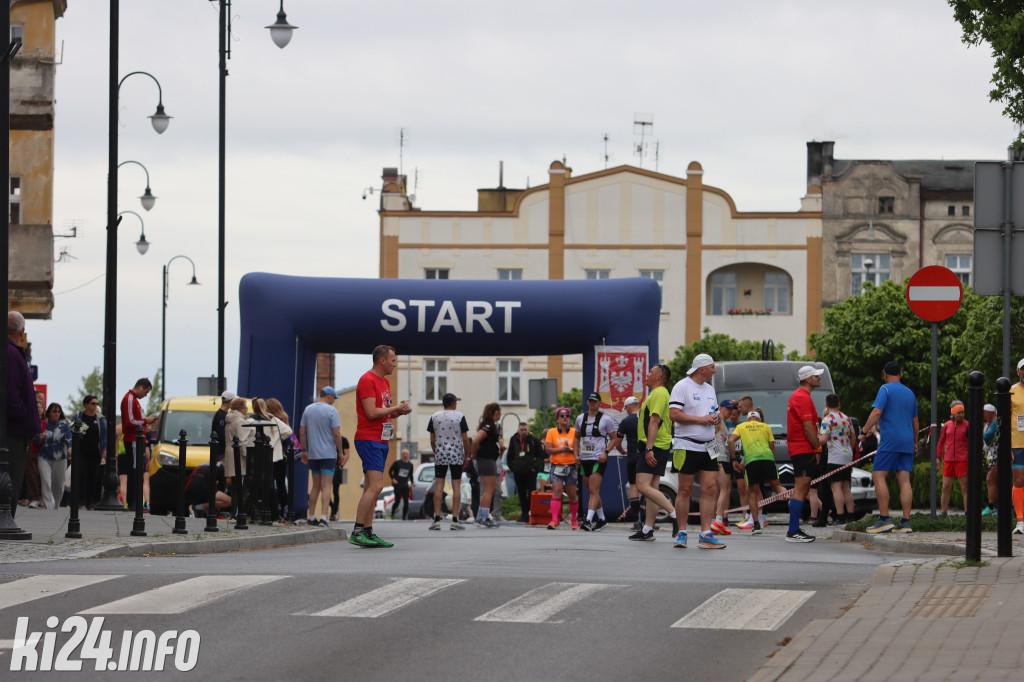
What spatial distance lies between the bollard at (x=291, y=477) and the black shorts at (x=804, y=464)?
20.5 feet

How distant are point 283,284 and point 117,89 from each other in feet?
11.5

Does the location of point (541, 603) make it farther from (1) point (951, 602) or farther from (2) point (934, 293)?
(2) point (934, 293)

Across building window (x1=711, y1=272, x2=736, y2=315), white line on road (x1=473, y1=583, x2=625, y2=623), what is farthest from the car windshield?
building window (x1=711, y1=272, x2=736, y2=315)

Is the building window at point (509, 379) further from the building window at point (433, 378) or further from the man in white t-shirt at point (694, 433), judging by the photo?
the man in white t-shirt at point (694, 433)

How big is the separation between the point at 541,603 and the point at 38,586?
2988 mm

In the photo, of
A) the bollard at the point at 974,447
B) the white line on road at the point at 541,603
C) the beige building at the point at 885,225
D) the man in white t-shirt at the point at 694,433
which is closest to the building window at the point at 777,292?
the beige building at the point at 885,225

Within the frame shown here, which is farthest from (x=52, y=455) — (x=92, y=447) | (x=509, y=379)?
(x=509, y=379)

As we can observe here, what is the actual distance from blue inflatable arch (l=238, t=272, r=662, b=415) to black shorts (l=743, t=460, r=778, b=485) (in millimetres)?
4142

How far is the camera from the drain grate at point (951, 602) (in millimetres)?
8714

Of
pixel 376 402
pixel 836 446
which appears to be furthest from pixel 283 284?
pixel 376 402

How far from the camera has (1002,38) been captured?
24953 mm

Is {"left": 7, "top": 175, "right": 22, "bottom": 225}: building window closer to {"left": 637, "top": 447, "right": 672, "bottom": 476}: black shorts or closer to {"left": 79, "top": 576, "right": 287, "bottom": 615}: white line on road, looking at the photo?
{"left": 637, "top": 447, "right": 672, "bottom": 476}: black shorts

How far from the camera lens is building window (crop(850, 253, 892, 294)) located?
67.8m

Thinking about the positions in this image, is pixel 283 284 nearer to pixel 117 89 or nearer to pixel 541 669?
pixel 117 89
